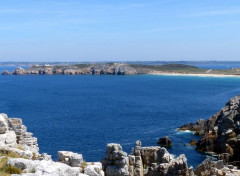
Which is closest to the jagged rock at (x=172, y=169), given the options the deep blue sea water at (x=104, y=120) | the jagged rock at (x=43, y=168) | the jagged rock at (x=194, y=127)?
the jagged rock at (x=43, y=168)

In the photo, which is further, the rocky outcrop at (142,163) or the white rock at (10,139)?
the rocky outcrop at (142,163)

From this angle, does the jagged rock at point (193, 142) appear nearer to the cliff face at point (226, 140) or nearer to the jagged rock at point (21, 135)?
the cliff face at point (226, 140)

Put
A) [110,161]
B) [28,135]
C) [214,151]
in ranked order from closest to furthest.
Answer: [110,161] → [28,135] → [214,151]

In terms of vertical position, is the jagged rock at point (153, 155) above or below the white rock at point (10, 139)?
below

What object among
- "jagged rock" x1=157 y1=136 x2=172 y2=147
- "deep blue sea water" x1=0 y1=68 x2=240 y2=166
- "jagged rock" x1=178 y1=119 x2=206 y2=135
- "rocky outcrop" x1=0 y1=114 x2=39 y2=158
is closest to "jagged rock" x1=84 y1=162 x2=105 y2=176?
"rocky outcrop" x1=0 y1=114 x2=39 y2=158

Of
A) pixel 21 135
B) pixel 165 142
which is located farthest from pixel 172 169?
pixel 165 142

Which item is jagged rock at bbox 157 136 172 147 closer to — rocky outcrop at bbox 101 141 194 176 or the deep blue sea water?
the deep blue sea water

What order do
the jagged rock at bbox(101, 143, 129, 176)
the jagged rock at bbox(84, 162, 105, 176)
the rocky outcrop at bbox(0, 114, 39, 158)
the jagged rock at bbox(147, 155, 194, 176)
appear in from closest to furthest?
the jagged rock at bbox(84, 162, 105, 176) → the rocky outcrop at bbox(0, 114, 39, 158) → the jagged rock at bbox(101, 143, 129, 176) → the jagged rock at bbox(147, 155, 194, 176)

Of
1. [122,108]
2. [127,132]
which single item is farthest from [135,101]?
[127,132]

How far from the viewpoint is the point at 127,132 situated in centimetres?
8825

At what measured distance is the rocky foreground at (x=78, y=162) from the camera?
62.6 ft

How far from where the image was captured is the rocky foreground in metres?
19.1

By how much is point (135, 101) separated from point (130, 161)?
379ft

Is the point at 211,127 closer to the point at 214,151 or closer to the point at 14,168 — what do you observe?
the point at 214,151
